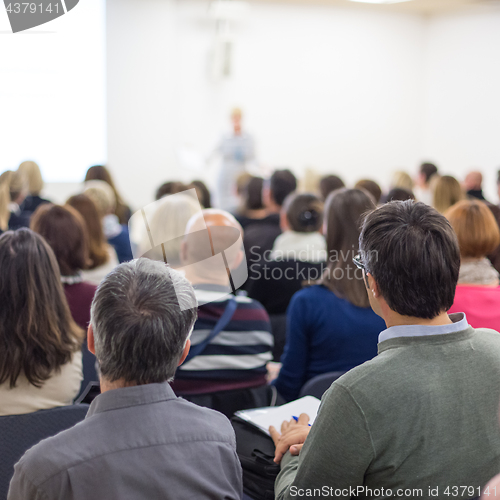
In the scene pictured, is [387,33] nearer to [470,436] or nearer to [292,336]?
[292,336]

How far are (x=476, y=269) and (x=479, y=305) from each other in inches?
6.5

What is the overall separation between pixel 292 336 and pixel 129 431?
3.44 ft

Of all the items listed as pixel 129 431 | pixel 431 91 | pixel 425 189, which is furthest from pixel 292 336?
pixel 431 91

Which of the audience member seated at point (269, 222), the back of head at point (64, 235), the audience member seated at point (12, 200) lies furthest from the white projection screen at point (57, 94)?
the back of head at point (64, 235)

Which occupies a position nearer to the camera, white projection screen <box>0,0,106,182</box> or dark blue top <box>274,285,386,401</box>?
dark blue top <box>274,285,386,401</box>

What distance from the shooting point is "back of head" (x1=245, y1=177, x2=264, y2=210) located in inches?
161

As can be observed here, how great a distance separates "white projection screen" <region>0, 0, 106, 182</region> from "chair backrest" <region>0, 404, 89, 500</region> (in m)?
5.11

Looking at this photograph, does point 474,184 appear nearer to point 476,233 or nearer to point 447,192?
point 447,192

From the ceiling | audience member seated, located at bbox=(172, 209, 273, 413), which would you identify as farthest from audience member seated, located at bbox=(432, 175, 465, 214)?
the ceiling

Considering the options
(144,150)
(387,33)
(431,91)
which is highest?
(387,33)

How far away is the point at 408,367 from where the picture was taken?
3.25 feet

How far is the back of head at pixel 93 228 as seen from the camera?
2856 millimetres

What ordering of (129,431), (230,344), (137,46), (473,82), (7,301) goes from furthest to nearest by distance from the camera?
(473,82) → (137,46) → (230,344) → (7,301) → (129,431)

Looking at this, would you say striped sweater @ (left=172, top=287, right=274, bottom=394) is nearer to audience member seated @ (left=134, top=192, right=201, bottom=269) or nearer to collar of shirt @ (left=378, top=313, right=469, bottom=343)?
audience member seated @ (left=134, top=192, right=201, bottom=269)
